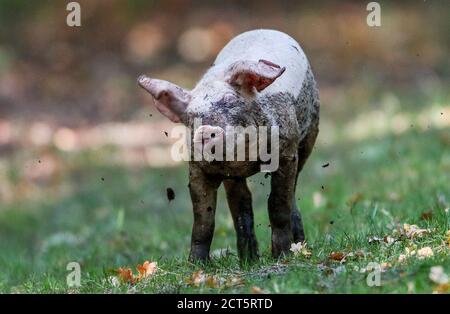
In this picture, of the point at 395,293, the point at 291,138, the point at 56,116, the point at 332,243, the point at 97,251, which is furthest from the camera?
the point at 56,116

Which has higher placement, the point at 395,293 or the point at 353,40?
the point at 353,40

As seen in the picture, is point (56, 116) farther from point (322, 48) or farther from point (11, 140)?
point (322, 48)

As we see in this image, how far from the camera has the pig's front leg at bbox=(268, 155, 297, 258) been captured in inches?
231

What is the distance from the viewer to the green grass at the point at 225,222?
5.45m

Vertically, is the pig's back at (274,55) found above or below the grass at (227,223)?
above

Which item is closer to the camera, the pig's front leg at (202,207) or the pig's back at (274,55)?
the pig's front leg at (202,207)

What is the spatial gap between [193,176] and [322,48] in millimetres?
10625

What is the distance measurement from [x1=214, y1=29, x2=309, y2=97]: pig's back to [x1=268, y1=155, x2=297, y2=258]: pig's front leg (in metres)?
0.48

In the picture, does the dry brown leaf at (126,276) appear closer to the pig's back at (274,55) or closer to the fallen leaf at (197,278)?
the fallen leaf at (197,278)

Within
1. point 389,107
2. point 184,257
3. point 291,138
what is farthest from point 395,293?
point 389,107

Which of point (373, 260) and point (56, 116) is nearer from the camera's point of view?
point (373, 260)

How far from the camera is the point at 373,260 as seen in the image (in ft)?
18.3

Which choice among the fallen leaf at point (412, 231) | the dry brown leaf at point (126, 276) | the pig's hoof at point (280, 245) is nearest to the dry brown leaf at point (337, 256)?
the pig's hoof at point (280, 245)

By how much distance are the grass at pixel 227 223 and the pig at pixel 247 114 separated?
242 millimetres
